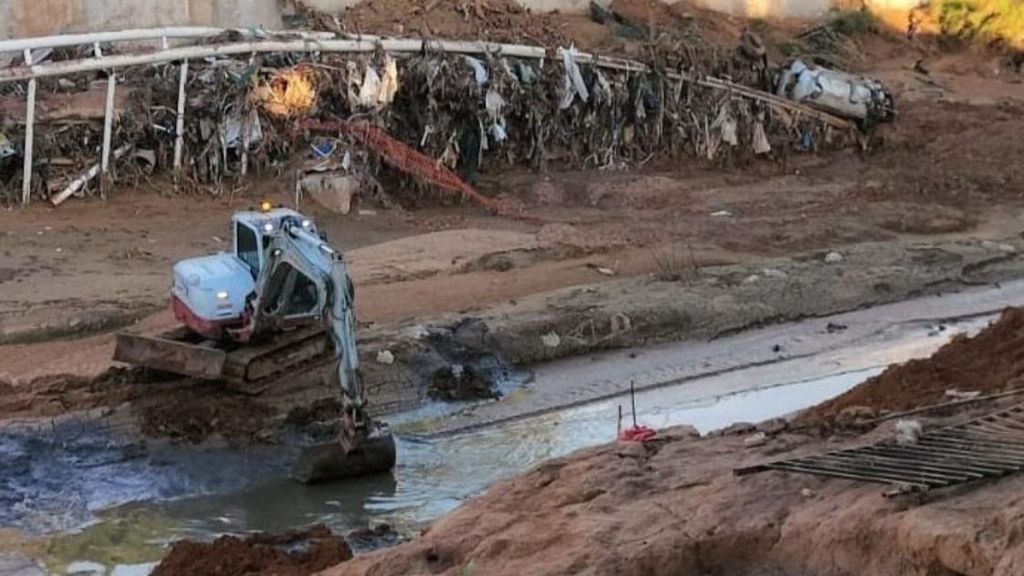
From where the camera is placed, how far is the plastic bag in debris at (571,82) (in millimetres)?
25938

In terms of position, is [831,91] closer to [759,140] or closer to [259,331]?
[759,140]

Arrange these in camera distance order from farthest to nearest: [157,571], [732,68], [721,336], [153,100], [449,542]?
[732,68] → [153,100] → [721,336] → [157,571] → [449,542]

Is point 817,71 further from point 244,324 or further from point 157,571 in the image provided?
point 157,571

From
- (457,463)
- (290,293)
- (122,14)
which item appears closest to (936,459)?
(457,463)

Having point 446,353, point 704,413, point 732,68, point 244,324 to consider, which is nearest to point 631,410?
point 704,413

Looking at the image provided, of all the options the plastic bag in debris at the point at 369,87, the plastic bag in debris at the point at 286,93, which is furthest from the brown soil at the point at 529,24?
the plastic bag in debris at the point at 286,93

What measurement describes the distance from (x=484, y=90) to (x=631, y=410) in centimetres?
1023

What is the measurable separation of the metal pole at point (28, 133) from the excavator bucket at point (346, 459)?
10.0 meters

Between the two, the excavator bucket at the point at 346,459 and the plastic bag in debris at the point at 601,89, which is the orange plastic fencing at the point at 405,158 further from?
the excavator bucket at the point at 346,459

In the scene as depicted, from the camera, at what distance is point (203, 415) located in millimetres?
14805

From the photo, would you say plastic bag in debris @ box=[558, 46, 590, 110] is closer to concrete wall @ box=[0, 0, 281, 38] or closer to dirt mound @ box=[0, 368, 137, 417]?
concrete wall @ box=[0, 0, 281, 38]

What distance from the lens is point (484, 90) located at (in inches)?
986

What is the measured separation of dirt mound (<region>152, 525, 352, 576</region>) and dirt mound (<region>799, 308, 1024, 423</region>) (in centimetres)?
360

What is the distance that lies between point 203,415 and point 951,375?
7.28m
